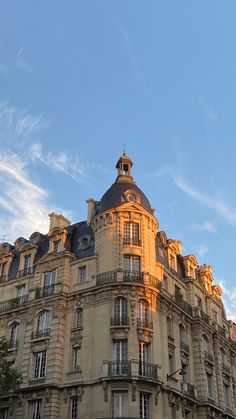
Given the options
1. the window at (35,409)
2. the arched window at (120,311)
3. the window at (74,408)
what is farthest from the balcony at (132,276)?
the window at (35,409)

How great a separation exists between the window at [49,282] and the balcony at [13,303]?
7.17 ft

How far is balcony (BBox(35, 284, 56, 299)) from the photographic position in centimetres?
4184

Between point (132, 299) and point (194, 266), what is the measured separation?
13.4 metres

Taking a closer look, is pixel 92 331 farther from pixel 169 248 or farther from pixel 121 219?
pixel 169 248

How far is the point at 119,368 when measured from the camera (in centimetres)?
3550

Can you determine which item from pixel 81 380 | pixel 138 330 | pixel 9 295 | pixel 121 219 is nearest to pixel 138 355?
pixel 138 330

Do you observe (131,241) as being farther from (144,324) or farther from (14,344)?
(14,344)

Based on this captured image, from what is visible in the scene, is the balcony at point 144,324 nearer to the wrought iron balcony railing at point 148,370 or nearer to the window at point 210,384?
the wrought iron balcony railing at point 148,370

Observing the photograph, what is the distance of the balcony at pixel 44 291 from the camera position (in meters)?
41.8

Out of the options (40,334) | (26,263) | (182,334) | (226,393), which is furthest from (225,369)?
(26,263)

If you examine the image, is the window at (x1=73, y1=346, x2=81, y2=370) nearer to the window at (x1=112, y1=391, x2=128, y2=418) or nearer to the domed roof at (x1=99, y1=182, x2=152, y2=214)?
the window at (x1=112, y1=391, x2=128, y2=418)

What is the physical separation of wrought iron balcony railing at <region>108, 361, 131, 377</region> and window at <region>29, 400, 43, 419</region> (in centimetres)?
562

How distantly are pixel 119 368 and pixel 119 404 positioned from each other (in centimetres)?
215

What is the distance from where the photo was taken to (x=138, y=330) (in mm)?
37219
